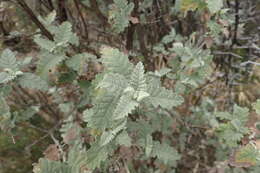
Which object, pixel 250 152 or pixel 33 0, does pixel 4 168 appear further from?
pixel 250 152

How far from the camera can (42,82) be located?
1.21 m

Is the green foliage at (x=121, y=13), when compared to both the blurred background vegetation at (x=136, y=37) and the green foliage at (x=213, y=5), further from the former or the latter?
the green foliage at (x=213, y=5)

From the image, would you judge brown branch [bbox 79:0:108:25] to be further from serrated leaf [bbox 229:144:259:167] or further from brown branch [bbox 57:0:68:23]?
serrated leaf [bbox 229:144:259:167]

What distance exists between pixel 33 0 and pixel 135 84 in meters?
0.66

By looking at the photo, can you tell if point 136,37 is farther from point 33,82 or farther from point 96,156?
point 96,156

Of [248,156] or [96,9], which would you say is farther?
[96,9]

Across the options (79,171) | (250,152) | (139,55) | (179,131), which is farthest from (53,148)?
(179,131)

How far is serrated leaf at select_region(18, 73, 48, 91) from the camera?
1200 mm

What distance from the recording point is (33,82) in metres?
1.20

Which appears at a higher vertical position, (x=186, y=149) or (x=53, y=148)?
(x=53, y=148)

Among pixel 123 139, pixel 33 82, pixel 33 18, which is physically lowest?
pixel 123 139

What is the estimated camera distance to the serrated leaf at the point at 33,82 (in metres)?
1.20

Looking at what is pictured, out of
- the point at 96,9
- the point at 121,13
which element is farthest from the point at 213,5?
the point at 96,9

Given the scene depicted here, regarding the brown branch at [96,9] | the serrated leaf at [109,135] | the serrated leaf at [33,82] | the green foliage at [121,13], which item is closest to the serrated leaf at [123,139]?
the serrated leaf at [109,135]
